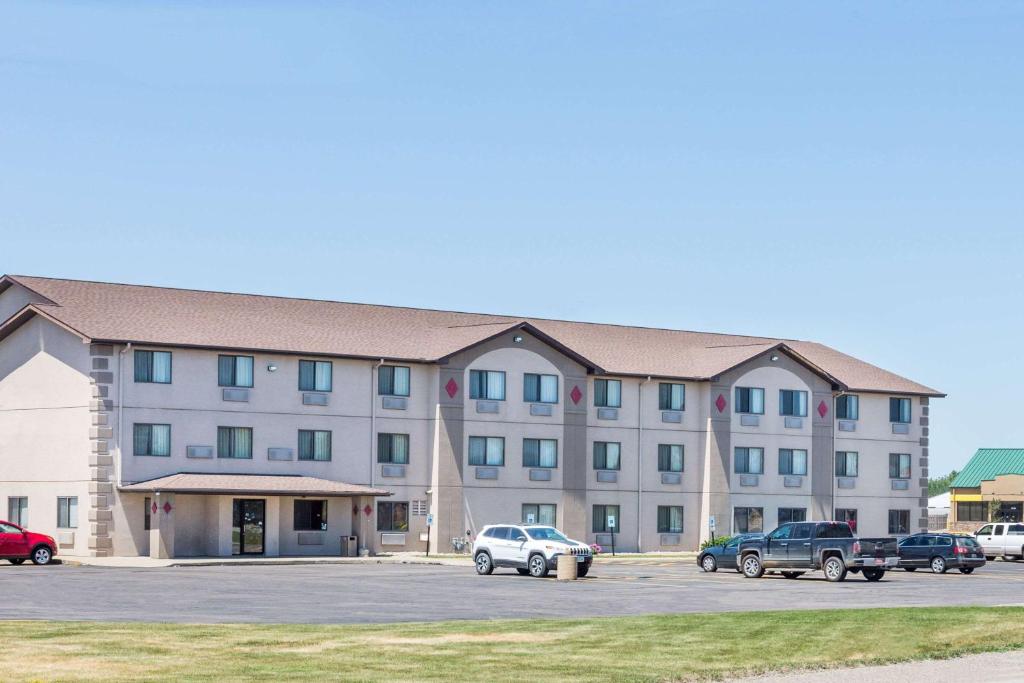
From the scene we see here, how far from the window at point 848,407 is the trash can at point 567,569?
37.2 metres

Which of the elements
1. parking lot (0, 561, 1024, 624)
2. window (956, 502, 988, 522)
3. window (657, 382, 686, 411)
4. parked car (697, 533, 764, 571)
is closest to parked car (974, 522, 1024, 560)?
window (657, 382, 686, 411)

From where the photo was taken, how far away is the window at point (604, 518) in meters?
73.1

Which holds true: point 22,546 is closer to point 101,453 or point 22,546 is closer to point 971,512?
point 101,453

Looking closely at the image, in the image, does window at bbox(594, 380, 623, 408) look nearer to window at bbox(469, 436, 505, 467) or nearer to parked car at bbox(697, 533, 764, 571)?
window at bbox(469, 436, 505, 467)

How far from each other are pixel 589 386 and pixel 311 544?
51.6ft

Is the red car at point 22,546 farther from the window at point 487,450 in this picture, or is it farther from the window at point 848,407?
the window at point 848,407

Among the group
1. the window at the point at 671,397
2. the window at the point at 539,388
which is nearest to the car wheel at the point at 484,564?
the window at the point at 539,388

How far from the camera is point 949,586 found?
44.2 meters

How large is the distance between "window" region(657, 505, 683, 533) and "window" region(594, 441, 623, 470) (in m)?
3.30

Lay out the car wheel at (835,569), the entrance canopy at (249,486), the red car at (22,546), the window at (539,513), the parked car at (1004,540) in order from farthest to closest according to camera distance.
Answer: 1. the window at (539,513)
2. the parked car at (1004,540)
3. the entrance canopy at (249,486)
4. the red car at (22,546)
5. the car wheel at (835,569)

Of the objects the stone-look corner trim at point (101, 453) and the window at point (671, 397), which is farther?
the window at point (671, 397)

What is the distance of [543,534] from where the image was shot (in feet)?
165

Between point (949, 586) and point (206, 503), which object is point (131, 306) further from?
point (949, 586)

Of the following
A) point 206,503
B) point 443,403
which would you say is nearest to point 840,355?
point 443,403
